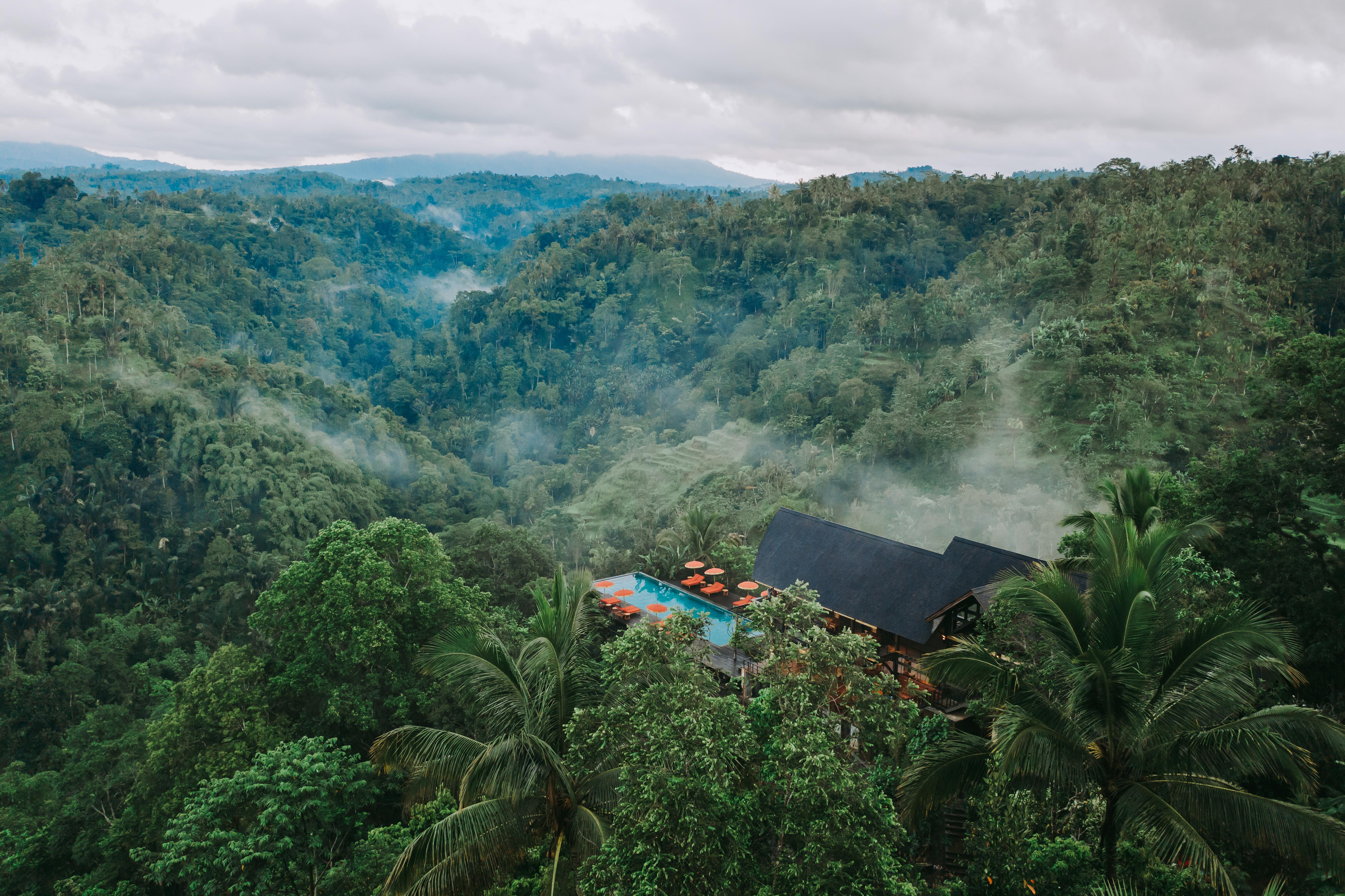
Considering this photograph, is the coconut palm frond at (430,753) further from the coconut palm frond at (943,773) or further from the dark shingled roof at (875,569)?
the dark shingled roof at (875,569)

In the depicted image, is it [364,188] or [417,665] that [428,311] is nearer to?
[364,188]

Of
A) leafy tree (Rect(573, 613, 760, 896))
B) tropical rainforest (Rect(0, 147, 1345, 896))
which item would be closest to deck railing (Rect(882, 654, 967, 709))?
tropical rainforest (Rect(0, 147, 1345, 896))

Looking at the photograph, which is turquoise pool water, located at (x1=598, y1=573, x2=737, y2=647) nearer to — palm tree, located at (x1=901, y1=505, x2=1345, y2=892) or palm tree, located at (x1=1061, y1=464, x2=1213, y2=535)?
palm tree, located at (x1=1061, y1=464, x2=1213, y2=535)

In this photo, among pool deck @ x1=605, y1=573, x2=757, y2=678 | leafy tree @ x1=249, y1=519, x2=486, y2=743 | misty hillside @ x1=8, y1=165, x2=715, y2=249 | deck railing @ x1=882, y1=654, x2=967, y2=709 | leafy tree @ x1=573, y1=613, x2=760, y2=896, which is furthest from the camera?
misty hillside @ x1=8, y1=165, x2=715, y2=249

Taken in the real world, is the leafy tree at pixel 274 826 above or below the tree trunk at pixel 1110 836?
below

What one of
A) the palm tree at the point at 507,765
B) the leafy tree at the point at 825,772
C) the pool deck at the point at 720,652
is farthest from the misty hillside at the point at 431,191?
the leafy tree at the point at 825,772

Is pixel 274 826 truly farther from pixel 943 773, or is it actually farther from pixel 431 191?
pixel 431 191

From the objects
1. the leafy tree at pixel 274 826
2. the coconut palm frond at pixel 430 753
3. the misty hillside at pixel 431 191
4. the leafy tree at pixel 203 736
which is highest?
the misty hillside at pixel 431 191
